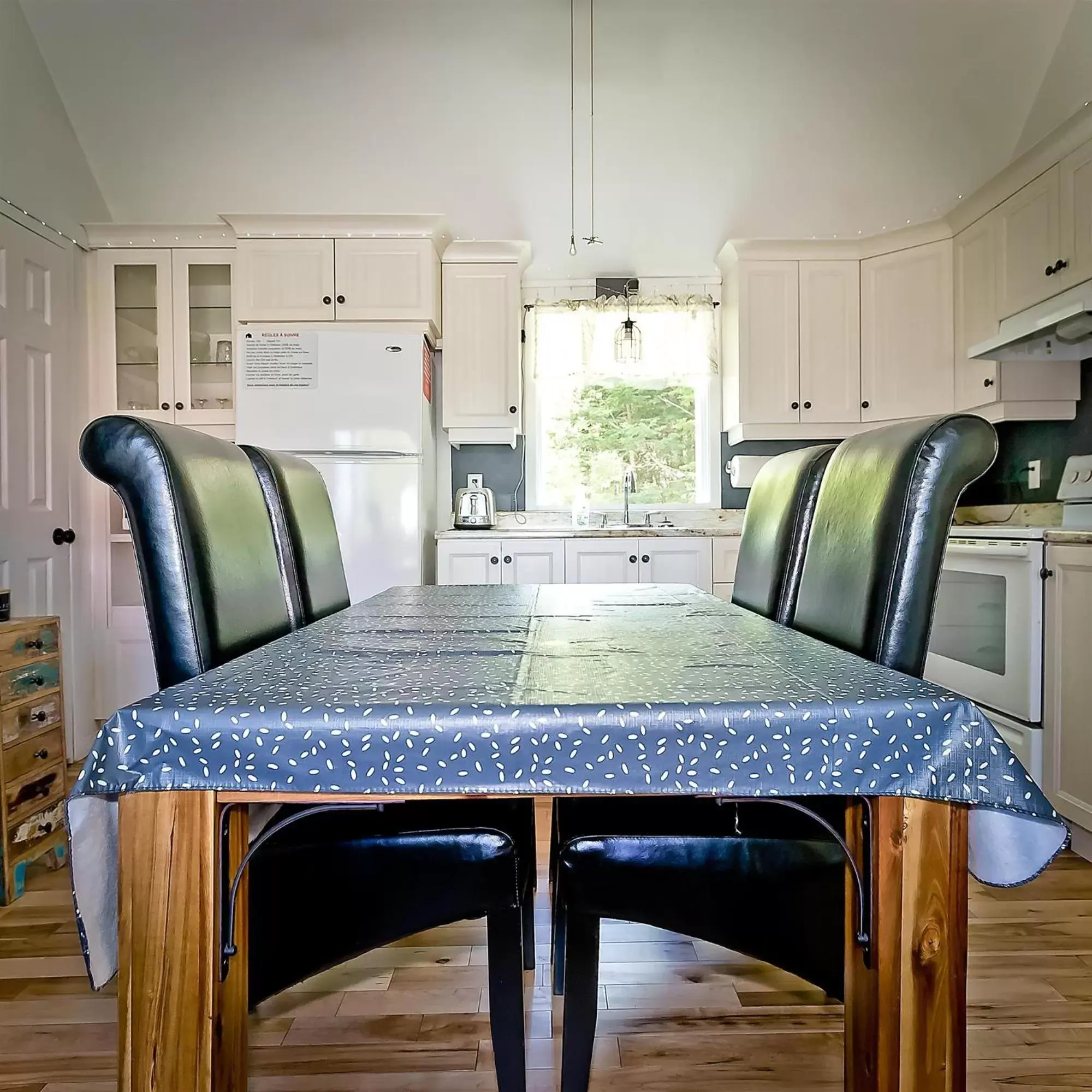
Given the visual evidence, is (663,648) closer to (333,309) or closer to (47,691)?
(47,691)

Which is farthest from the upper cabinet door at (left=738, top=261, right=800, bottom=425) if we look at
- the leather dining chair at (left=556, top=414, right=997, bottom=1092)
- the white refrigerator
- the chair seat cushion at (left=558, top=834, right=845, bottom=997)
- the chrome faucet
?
the chair seat cushion at (left=558, top=834, right=845, bottom=997)

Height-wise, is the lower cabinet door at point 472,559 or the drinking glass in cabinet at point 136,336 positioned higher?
the drinking glass in cabinet at point 136,336

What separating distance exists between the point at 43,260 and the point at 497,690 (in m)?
3.28

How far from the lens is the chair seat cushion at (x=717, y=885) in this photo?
98 centimetres

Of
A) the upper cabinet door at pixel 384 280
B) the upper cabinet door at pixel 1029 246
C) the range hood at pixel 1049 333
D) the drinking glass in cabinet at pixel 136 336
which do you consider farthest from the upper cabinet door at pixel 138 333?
the upper cabinet door at pixel 1029 246

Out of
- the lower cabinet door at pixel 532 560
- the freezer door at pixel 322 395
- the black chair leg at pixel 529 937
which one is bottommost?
the black chair leg at pixel 529 937

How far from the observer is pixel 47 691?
207 cm

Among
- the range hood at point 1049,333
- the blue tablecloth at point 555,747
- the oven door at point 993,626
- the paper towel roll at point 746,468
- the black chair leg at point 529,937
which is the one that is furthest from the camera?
the paper towel roll at point 746,468

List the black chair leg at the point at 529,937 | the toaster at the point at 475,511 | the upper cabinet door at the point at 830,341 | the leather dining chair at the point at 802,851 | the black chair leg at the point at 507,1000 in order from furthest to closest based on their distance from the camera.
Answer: the toaster at the point at 475,511
the upper cabinet door at the point at 830,341
the black chair leg at the point at 529,937
the black chair leg at the point at 507,1000
the leather dining chair at the point at 802,851

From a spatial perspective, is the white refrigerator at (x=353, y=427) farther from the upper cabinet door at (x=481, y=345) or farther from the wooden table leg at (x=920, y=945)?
the wooden table leg at (x=920, y=945)

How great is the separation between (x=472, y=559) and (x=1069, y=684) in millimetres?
2204

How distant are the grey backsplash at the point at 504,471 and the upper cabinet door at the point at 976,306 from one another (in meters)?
0.84

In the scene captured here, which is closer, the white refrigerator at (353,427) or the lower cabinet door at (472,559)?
the white refrigerator at (353,427)

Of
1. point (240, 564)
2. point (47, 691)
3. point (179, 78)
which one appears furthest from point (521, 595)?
point (179, 78)
